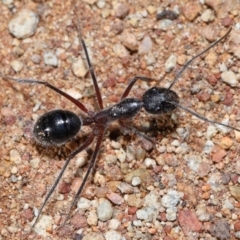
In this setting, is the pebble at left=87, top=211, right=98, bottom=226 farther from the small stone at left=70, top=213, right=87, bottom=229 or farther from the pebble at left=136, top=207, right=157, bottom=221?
the pebble at left=136, top=207, right=157, bottom=221

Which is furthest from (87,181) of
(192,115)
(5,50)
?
(5,50)

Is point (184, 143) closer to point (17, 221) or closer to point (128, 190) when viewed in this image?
point (128, 190)

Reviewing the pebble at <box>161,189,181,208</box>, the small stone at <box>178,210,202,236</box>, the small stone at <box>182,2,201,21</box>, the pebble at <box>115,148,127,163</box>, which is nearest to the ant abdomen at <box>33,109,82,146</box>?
the pebble at <box>115,148,127,163</box>

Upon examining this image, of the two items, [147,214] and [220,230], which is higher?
[147,214]

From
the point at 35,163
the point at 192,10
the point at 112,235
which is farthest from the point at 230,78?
the point at 35,163

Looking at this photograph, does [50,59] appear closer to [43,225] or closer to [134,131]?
[134,131]

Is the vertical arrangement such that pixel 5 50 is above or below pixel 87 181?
above
